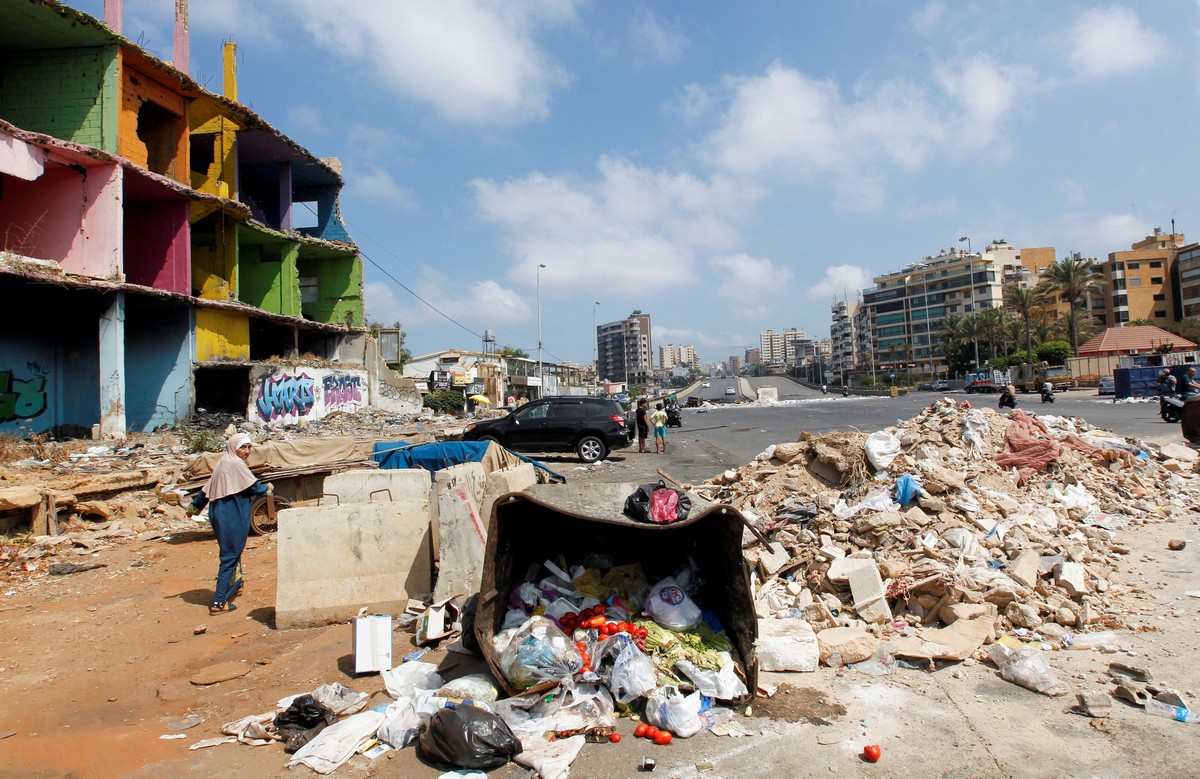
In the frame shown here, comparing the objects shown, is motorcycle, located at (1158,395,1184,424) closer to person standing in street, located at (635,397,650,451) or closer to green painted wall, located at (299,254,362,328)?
person standing in street, located at (635,397,650,451)

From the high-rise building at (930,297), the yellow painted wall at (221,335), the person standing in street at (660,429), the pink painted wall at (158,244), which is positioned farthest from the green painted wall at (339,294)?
the high-rise building at (930,297)

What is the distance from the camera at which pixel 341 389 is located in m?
Answer: 28.1

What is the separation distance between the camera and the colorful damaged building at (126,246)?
1766 cm

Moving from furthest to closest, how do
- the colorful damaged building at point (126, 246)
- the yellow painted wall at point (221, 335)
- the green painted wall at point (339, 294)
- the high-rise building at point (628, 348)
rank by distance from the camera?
the high-rise building at point (628, 348) < the green painted wall at point (339, 294) < the yellow painted wall at point (221, 335) < the colorful damaged building at point (126, 246)

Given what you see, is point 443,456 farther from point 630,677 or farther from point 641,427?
point 641,427

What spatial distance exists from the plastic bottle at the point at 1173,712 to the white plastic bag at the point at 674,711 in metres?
2.52

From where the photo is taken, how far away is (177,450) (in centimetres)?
1543

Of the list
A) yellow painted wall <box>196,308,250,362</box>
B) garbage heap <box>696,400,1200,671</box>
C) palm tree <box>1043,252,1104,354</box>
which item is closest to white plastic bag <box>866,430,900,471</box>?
garbage heap <box>696,400,1200,671</box>

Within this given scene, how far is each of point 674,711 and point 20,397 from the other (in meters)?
21.1

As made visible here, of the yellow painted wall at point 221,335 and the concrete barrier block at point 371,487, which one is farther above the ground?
the yellow painted wall at point 221,335

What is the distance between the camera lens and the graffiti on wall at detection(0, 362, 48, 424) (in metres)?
17.5

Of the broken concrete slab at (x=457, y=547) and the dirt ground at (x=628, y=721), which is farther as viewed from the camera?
the broken concrete slab at (x=457, y=547)

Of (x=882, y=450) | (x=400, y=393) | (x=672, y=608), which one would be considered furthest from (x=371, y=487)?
(x=400, y=393)

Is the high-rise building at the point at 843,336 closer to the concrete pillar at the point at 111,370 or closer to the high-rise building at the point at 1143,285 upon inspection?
the high-rise building at the point at 1143,285
